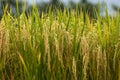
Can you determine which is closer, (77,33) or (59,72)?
(59,72)

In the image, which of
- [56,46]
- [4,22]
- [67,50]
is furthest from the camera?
[4,22]

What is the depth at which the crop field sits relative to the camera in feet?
9.23

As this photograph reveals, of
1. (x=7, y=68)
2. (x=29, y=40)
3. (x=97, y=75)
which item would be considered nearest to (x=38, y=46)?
(x=29, y=40)

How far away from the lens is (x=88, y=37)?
2980 millimetres

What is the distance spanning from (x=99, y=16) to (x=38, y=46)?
2.13 ft

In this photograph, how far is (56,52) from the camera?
9.21 ft

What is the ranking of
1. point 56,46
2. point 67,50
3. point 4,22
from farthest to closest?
point 4,22, point 67,50, point 56,46

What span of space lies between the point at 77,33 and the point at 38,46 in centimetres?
33

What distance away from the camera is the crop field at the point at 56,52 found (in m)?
2.81

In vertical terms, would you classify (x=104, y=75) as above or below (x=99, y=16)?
below

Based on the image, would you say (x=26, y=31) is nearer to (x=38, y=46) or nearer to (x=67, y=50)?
(x=38, y=46)

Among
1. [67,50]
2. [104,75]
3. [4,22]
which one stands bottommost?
[104,75]

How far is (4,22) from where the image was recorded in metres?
3.15

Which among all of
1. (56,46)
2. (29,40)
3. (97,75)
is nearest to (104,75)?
(97,75)
